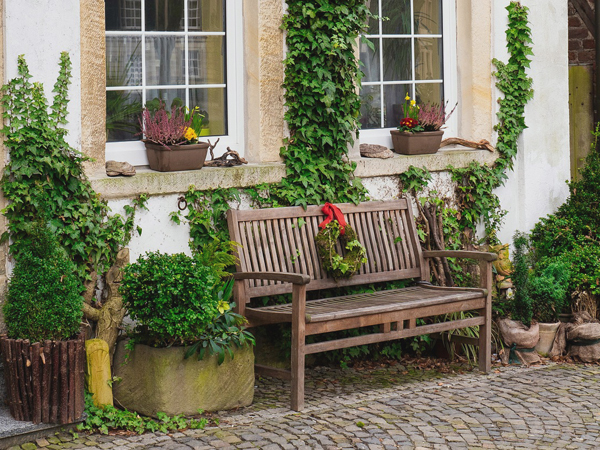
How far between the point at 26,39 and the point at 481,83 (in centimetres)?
384

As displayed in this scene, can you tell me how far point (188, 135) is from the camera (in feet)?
20.3

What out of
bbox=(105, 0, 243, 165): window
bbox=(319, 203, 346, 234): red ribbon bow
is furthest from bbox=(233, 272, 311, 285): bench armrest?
bbox=(105, 0, 243, 165): window

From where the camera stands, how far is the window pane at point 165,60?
6320 mm

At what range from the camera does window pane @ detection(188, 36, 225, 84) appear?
6.50 meters

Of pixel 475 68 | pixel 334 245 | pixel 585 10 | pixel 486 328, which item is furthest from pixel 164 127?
pixel 585 10

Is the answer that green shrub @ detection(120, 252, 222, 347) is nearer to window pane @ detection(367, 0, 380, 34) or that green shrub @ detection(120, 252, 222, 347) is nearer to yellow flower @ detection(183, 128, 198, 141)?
yellow flower @ detection(183, 128, 198, 141)

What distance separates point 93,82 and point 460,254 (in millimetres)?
2758

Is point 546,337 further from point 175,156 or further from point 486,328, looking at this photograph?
point 175,156

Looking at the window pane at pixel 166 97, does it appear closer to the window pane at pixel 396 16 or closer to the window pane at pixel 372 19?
the window pane at pixel 372 19

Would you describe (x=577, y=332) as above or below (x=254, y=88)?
below

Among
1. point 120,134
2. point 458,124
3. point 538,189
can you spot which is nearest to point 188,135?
point 120,134

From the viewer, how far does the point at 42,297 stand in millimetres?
5082

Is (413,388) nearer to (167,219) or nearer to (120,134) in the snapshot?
(167,219)

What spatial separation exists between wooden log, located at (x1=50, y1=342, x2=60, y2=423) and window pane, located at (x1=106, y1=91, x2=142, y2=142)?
1.67 m
